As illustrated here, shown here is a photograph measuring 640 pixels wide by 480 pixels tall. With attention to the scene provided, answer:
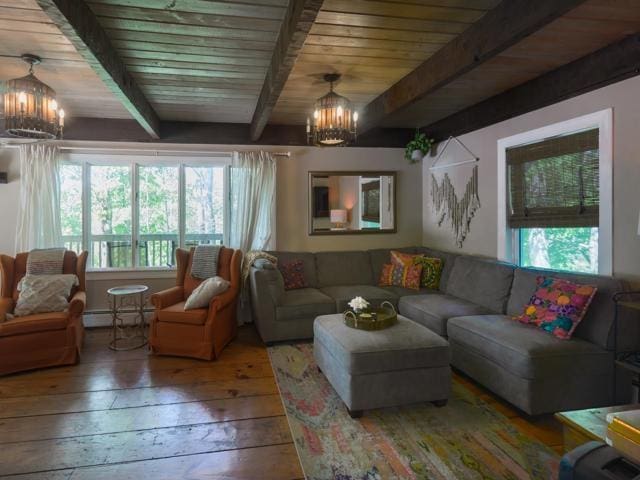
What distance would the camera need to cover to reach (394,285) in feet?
15.3

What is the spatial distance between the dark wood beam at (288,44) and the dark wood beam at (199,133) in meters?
1.40

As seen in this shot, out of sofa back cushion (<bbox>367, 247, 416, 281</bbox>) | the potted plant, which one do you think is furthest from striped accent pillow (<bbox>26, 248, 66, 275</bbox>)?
the potted plant

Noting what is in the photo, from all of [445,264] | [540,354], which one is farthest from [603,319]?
[445,264]

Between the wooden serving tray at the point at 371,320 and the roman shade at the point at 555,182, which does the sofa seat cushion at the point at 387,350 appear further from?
the roman shade at the point at 555,182

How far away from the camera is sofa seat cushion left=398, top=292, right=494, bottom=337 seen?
11.2ft

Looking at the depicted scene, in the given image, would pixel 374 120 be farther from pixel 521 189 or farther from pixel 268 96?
pixel 521 189

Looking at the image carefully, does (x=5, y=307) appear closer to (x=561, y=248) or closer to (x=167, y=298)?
(x=167, y=298)

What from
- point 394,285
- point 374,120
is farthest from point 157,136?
point 394,285

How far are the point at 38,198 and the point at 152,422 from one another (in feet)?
10.2

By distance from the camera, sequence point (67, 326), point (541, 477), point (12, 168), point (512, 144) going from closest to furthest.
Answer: point (541, 477) → point (67, 326) → point (512, 144) → point (12, 168)

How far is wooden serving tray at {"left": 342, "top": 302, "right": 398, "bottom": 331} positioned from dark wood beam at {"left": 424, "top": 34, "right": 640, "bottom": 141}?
6.85 ft

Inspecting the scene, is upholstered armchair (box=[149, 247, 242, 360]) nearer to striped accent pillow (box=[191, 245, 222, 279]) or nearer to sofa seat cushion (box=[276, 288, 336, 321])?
striped accent pillow (box=[191, 245, 222, 279])

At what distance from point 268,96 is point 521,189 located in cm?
234

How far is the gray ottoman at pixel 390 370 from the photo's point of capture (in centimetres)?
256
